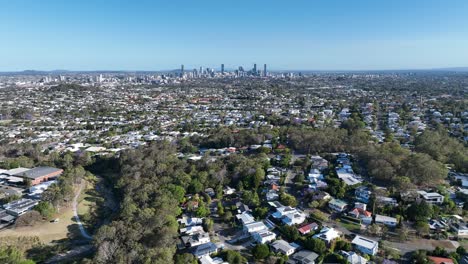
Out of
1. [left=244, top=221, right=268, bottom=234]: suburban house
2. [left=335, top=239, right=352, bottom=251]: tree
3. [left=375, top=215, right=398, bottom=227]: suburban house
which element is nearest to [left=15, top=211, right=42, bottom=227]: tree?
[left=244, top=221, right=268, bottom=234]: suburban house

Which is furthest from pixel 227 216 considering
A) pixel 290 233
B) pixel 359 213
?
pixel 359 213

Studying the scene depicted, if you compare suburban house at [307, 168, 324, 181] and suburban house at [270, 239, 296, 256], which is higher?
suburban house at [307, 168, 324, 181]

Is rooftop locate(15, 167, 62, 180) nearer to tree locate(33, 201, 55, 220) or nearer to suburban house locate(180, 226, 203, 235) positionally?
tree locate(33, 201, 55, 220)

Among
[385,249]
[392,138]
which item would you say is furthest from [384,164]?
[392,138]

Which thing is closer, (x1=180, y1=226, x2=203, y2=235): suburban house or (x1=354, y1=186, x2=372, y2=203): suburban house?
(x1=180, y1=226, x2=203, y2=235): suburban house

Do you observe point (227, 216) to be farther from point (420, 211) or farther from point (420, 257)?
point (420, 211)

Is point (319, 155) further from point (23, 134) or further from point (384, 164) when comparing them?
point (23, 134)
